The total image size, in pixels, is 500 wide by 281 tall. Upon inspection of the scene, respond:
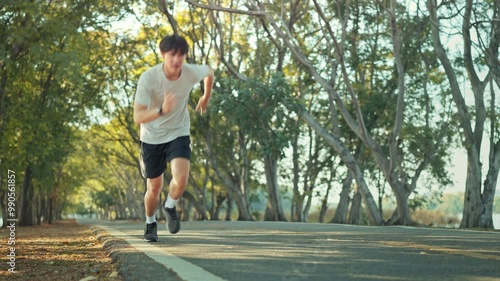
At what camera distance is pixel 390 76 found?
32656 millimetres

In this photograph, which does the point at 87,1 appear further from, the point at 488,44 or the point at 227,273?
the point at 227,273

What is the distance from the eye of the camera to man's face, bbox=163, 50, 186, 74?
8.16 m

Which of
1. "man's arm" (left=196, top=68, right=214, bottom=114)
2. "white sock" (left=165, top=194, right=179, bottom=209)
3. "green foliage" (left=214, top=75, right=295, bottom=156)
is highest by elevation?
"green foliage" (left=214, top=75, right=295, bottom=156)

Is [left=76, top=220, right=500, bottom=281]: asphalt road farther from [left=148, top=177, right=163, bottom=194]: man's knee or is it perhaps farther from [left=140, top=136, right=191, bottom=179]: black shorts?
[left=140, top=136, right=191, bottom=179]: black shorts

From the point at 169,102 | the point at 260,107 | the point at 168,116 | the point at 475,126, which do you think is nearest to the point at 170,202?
the point at 168,116

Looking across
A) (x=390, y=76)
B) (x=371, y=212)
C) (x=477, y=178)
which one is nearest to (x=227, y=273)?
(x=371, y=212)

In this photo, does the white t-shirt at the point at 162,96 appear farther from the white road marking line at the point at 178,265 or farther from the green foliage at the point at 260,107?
the green foliage at the point at 260,107

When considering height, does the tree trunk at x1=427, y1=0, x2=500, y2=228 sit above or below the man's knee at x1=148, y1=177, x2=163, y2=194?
above

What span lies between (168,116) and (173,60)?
2.45 feet

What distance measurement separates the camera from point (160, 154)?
8977mm

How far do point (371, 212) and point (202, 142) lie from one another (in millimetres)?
15752

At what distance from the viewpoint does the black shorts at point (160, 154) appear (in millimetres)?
8758

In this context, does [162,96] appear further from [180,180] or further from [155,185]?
[155,185]

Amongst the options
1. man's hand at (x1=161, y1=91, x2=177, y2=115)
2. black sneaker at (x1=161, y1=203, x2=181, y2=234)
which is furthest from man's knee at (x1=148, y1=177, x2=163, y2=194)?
man's hand at (x1=161, y1=91, x2=177, y2=115)
